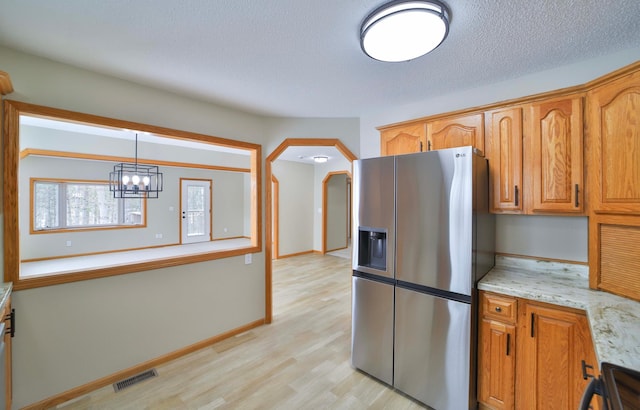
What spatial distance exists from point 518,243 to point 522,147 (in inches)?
31.8

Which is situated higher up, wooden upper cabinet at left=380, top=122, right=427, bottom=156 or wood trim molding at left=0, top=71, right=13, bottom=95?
wood trim molding at left=0, top=71, right=13, bottom=95

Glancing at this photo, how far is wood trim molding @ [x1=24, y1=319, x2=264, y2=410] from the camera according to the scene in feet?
6.17

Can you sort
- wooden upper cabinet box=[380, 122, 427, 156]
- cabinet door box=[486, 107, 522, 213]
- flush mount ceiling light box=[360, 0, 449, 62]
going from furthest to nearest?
wooden upper cabinet box=[380, 122, 427, 156], cabinet door box=[486, 107, 522, 213], flush mount ceiling light box=[360, 0, 449, 62]

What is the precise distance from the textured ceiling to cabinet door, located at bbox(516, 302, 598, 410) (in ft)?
5.33

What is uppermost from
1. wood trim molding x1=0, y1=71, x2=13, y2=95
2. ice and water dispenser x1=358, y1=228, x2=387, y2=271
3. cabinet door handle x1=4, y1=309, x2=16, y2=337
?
wood trim molding x1=0, y1=71, x2=13, y2=95

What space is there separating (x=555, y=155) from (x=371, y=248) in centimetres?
145

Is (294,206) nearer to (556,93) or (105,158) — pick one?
(105,158)

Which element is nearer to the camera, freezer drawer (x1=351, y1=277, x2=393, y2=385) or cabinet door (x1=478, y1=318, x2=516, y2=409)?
cabinet door (x1=478, y1=318, x2=516, y2=409)

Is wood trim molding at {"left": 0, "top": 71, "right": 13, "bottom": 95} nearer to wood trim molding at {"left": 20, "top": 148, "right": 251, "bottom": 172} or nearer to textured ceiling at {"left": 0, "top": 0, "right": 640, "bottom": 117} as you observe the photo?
textured ceiling at {"left": 0, "top": 0, "right": 640, "bottom": 117}

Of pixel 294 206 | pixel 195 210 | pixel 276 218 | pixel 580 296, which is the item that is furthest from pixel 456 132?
pixel 195 210

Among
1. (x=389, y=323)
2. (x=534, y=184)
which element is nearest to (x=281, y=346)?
(x=389, y=323)

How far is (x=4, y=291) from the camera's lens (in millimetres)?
1576

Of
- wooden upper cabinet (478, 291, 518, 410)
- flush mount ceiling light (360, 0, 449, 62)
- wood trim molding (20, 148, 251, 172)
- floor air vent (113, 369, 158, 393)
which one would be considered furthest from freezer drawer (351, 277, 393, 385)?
wood trim molding (20, 148, 251, 172)

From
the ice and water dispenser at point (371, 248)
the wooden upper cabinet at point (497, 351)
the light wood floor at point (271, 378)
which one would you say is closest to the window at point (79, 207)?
the light wood floor at point (271, 378)
